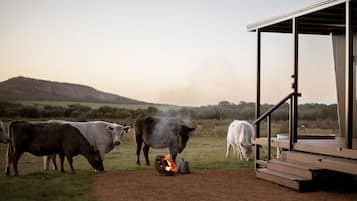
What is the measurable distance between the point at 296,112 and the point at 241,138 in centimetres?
534

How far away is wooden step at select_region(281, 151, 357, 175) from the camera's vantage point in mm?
6927

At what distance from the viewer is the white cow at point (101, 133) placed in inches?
460

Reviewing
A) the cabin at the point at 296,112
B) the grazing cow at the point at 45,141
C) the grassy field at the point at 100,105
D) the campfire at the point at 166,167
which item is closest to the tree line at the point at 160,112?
the grassy field at the point at 100,105

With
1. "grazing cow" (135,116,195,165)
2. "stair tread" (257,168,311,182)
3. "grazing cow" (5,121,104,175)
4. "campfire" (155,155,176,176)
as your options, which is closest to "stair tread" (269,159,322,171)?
"stair tread" (257,168,311,182)

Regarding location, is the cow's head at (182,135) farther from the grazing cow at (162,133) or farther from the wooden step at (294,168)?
the wooden step at (294,168)

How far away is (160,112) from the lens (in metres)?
16.8

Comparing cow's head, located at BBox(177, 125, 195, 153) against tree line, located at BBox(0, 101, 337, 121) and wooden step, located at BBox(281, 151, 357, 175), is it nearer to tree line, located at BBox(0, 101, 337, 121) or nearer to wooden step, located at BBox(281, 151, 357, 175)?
tree line, located at BBox(0, 101, 337, 121)

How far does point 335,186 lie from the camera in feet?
26.7

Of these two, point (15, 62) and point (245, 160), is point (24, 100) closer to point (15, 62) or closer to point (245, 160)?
point (15, 62)

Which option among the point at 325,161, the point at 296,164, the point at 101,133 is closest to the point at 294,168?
the point at 296,164

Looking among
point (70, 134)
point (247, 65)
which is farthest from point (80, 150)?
point (247, 65)

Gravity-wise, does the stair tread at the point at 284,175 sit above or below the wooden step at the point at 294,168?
below

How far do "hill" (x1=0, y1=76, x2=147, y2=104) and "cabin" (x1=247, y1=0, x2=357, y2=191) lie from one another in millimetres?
6469

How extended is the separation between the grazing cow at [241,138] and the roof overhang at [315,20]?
4183mm
